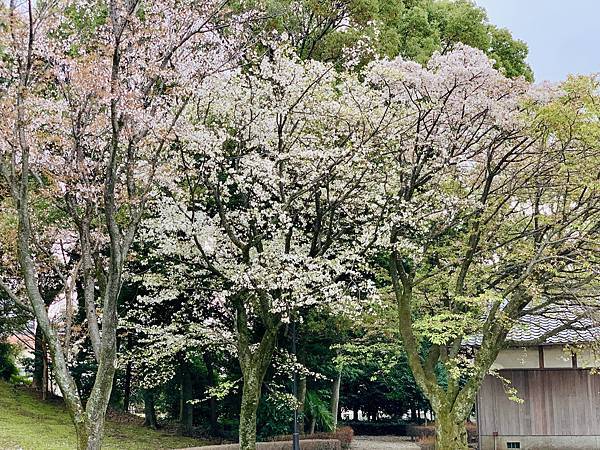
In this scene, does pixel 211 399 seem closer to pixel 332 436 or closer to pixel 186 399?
pixel 186 399

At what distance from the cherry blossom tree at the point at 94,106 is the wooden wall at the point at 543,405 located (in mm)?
9885

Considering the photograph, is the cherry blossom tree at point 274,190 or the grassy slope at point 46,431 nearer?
the cherry blossom tree at point 274,190

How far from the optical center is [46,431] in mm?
14445

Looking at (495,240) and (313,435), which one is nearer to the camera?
(495,240)

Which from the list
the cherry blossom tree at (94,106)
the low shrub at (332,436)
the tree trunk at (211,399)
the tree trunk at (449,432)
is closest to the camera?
the cherry blossom tree at (94,106)

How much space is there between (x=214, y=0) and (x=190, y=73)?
122cm

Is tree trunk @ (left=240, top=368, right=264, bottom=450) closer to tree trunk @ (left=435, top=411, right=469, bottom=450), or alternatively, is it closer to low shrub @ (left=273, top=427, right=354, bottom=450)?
tree trunk @ (left=435, top=411, right=469, bottom=450)

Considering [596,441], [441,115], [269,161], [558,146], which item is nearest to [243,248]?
[269,161]

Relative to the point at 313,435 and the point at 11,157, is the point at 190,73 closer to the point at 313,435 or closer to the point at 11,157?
the point at 11,157

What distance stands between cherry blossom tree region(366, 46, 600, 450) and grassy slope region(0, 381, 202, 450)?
708cm

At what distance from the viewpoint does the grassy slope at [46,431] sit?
1291 centimetres

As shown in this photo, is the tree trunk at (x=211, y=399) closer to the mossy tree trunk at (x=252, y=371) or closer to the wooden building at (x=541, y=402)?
the mossy tree trunk at (x=252, y=371)

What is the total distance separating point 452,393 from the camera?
40.2ft

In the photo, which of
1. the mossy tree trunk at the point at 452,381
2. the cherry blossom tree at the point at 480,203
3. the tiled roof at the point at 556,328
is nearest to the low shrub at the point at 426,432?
the tiled roof at the point at 556,328
